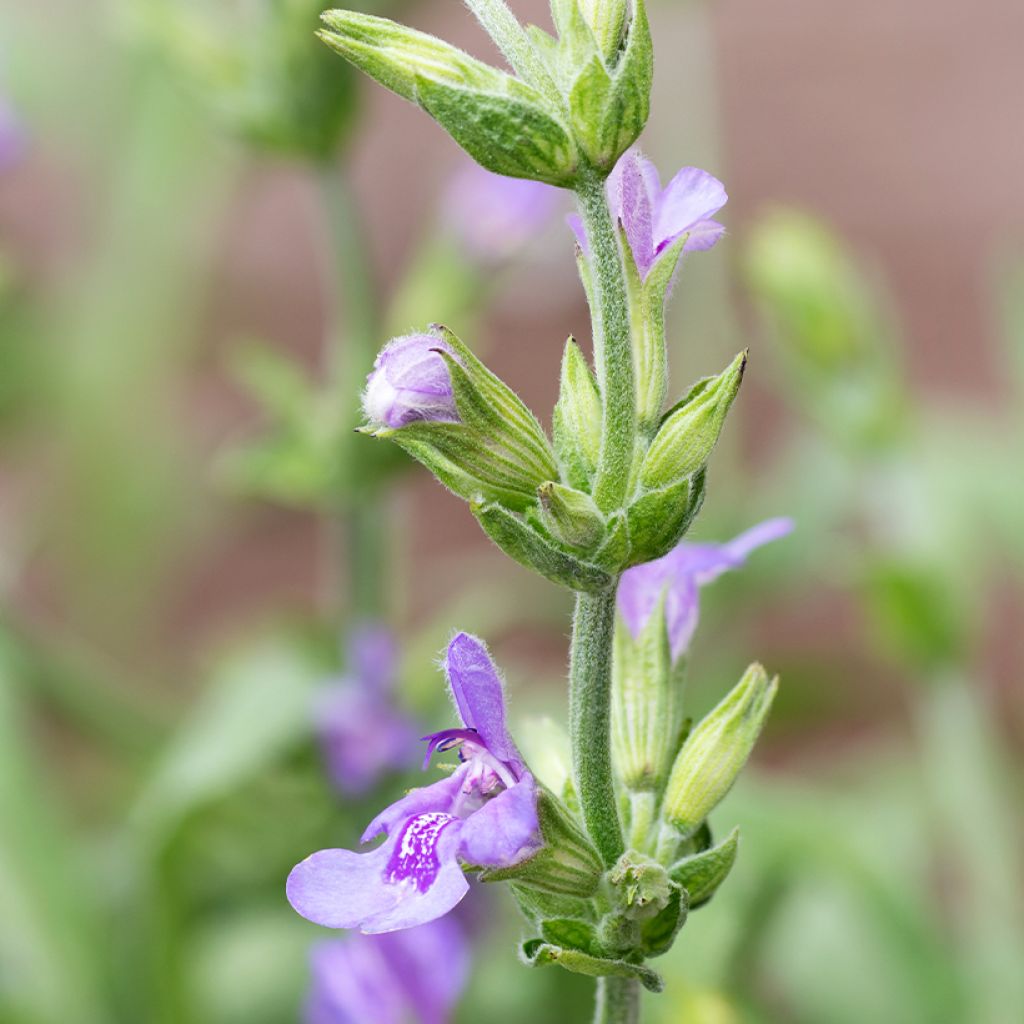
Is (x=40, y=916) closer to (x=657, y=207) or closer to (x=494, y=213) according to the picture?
(x=494, y=213)

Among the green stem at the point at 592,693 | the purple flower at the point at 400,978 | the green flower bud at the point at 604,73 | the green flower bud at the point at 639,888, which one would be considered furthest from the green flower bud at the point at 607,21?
the purple flower at the point at 400,978

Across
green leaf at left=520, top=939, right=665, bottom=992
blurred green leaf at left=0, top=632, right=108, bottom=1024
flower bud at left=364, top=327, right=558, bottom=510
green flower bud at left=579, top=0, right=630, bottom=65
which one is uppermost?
green flower bud at left=579, top=0, right=630, bottom=65

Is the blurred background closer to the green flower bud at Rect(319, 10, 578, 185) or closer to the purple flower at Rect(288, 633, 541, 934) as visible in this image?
the purple flower at Rect(288, 633, 541, 934)

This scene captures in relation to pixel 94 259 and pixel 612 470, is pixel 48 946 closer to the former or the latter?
pixel 612 470

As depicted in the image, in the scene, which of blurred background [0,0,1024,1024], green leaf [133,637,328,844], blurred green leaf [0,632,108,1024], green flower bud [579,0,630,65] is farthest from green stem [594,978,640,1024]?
blurred green leaf [0,632,108,1024]

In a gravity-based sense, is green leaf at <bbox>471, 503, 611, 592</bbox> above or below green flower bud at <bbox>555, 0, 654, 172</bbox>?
below

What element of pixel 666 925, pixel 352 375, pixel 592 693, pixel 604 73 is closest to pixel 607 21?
pixel 604 73

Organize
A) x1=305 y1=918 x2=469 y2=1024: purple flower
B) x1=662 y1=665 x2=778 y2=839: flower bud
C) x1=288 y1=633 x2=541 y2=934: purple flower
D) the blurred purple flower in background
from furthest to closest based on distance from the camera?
the blurred purple flower in background → x1=305 y1=918 x2=469 y2=1024: purple flower → x1=662 y1=665 x2=778 y2=839: flower bud → x1=288 y1=633 x2=541 y2=934: purple flower
